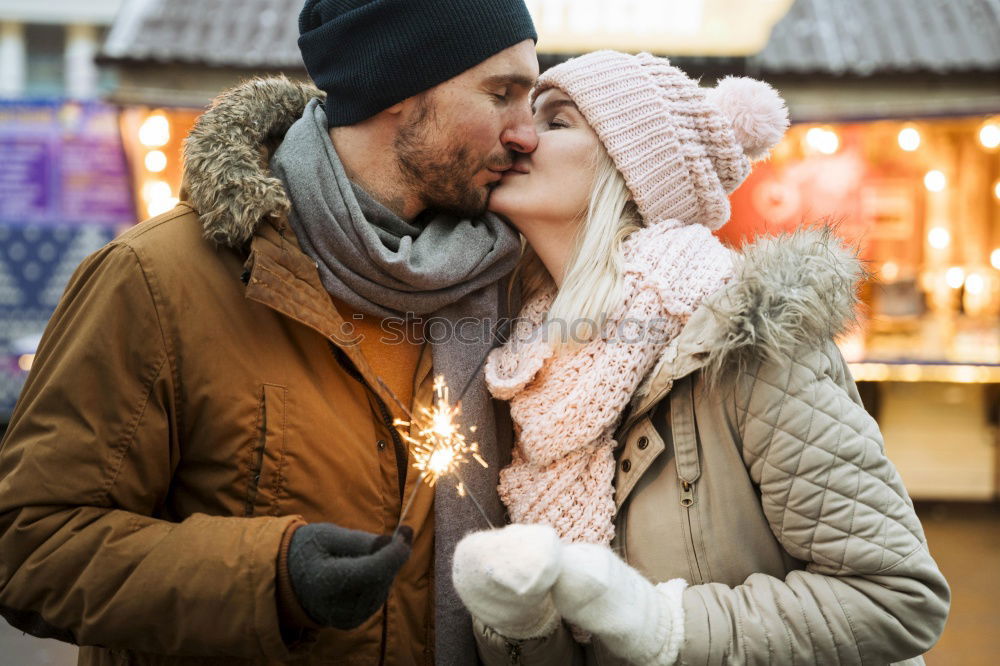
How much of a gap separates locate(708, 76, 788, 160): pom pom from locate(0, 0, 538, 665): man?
0.56 metres

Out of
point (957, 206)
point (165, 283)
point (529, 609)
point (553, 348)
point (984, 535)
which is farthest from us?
point (957, 206)

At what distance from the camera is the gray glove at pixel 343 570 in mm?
1596

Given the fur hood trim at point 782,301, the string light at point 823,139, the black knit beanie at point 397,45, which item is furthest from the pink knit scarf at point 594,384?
the string light at point 823,139

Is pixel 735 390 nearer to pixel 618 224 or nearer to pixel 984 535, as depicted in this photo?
pixel 618 224

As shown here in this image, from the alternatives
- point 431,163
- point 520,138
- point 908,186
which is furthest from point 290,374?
point 908,186

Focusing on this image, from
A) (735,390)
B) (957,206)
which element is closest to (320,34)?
(735,390)

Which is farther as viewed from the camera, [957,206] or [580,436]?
[957,206]

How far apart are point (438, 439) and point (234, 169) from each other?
0.83 metres

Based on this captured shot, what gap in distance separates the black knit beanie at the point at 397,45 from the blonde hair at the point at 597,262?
470 millimetres

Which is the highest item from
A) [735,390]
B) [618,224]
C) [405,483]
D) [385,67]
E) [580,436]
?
[385,67]

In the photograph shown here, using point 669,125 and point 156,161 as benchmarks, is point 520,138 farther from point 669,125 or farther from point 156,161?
point 156,161

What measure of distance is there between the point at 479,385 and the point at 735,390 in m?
0.68

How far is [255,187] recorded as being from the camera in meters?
1.97

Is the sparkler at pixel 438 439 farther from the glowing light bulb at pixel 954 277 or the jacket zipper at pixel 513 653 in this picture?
the glowing light bulb at pixel 954 277
